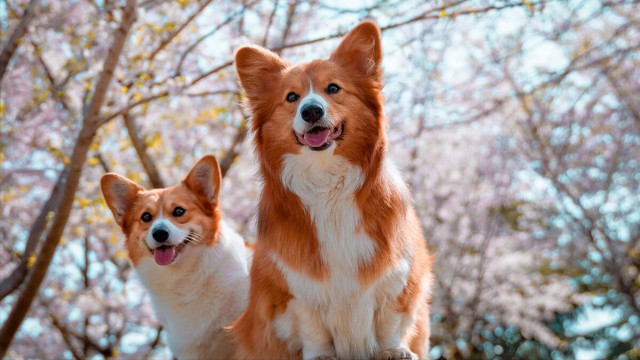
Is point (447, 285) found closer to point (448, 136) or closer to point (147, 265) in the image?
point (448, 136)

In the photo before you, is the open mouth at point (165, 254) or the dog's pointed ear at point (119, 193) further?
the dog's pointed ear at point (119, 193)

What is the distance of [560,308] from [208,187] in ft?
28.2

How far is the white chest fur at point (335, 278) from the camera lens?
3.36 m

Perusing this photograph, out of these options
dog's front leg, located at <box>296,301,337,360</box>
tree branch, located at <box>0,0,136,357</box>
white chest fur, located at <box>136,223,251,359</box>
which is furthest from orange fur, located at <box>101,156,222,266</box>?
dog's front leg, located at <box>296,301,337,360</box>

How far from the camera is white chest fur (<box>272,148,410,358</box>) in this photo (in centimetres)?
336

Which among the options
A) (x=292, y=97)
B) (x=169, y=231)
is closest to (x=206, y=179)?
(x=169, y=231)

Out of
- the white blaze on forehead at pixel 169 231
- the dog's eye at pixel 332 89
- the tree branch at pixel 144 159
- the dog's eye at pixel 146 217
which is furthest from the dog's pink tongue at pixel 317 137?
the tree branch at pixel 144 159

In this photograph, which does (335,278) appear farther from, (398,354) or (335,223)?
(398,354)

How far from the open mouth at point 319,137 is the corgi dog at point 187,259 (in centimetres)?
126

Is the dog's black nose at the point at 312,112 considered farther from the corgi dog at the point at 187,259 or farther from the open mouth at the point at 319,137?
the corgi dog at the point at 187,259

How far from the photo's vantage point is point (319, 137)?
3.29m

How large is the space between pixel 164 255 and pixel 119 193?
602mm

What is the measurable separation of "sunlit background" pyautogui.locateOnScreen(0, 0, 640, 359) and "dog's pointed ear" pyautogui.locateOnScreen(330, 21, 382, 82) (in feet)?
6.48

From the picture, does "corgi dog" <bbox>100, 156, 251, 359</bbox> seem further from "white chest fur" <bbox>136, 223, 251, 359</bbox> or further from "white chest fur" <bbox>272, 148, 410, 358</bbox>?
"white chest fur" <bbox>272, 148, 410, 358</bbox>
